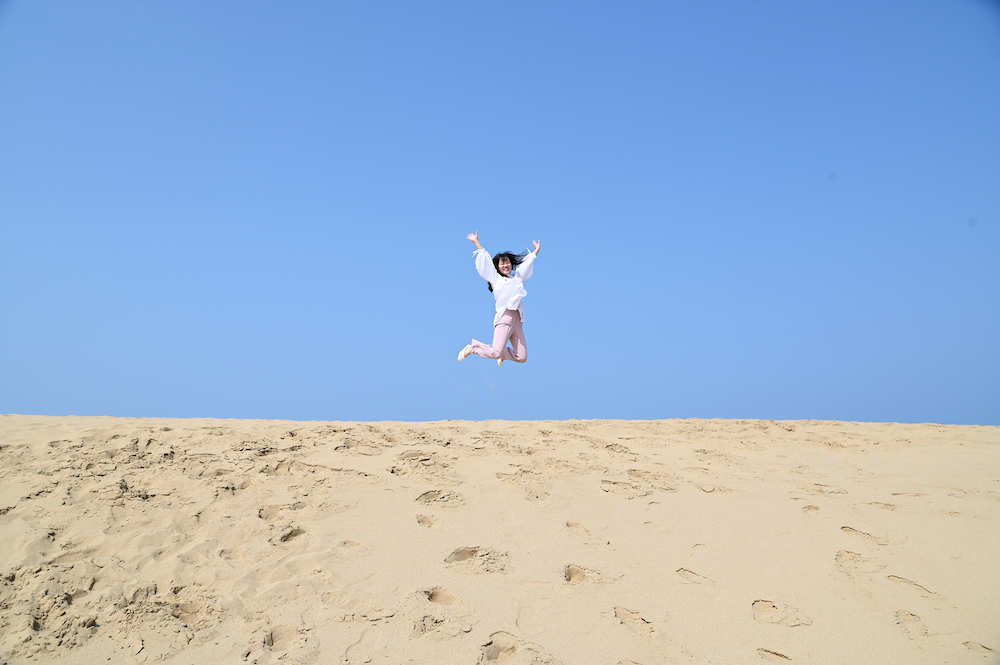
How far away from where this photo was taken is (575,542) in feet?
17.1

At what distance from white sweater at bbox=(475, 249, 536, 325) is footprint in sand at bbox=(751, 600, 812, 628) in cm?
375

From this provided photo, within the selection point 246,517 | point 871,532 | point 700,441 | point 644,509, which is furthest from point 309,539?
point 700,441

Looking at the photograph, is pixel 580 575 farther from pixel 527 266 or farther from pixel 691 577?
pixel 527 266

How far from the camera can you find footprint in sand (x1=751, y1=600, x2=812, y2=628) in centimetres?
438

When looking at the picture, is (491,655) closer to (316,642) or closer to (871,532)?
(316,642)

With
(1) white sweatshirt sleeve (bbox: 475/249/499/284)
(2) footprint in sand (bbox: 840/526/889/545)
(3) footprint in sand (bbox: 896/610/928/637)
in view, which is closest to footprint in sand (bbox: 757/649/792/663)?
(3) footprint in sand (bbox: 896/610/928/637)

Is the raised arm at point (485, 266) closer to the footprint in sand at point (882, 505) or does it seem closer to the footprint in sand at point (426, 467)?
the footprint in sand at point (426, 467)

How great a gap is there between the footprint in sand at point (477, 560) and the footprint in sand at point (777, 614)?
6.40ft

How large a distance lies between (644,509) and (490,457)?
1844 millimetres

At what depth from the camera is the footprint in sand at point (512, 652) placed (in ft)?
12.4

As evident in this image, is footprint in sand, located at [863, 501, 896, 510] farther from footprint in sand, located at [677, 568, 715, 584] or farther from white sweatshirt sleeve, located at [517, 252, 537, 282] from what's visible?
white sweatshirt sleeve, located at [517, 252, 537, 282]

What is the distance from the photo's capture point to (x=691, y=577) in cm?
482

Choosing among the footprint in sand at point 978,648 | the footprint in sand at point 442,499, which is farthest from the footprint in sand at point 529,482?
the footprint in sand at point 978,648

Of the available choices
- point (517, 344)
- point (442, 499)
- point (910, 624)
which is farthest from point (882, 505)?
point (442, 499)
